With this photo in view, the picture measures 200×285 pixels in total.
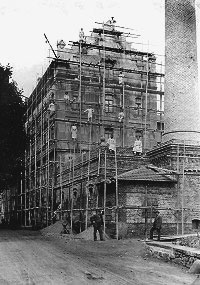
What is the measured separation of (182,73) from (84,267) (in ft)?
51.3

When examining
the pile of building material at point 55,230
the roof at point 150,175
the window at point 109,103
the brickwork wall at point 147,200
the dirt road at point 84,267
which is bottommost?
the pile of building material at point 55,230

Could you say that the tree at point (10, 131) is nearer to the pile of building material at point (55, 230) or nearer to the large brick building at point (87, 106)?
the large brick building at point (87, 106)

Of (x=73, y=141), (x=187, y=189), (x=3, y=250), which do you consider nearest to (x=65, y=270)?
(x=3, y=250)

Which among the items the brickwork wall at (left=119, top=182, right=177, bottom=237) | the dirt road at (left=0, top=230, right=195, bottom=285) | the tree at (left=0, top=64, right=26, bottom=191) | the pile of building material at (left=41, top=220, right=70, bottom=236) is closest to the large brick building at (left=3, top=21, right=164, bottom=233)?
the tree at (left=0, top=64, right=26, bottom=191)

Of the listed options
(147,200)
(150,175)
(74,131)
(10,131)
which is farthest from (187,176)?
(74,131)

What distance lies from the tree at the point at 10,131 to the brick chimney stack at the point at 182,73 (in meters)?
12.3

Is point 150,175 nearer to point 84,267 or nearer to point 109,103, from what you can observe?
point 84,267

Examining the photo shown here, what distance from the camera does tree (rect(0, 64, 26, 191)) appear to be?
3209 cm

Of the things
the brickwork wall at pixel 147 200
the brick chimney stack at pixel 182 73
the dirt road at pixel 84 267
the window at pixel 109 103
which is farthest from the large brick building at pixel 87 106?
the dirt road at pixel 84 267

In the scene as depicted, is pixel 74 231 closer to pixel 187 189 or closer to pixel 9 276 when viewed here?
pixel 187 189

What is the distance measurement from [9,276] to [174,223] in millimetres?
14511

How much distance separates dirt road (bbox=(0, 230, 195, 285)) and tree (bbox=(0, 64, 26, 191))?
46.1ft

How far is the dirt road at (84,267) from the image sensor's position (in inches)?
438

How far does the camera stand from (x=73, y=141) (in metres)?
39.8
